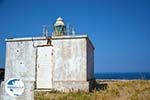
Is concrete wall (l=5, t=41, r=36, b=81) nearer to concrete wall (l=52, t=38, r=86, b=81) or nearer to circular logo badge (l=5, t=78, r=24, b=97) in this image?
concrete wall (l=52, t=38, r=86, b=81)

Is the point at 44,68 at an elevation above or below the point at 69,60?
below

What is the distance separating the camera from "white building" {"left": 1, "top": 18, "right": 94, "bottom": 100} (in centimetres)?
1423

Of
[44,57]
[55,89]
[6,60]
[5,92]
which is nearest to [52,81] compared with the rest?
[55,89]

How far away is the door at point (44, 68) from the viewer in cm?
1459

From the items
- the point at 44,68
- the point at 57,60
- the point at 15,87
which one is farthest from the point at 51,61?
the point at 15,87

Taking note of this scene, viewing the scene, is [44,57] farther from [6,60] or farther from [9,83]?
[9,83]

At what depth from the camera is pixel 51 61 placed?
14.7 meters

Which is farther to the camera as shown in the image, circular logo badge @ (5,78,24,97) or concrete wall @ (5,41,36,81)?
concrete wall @ (5,41,36,81)

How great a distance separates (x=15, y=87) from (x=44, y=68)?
5611 mm

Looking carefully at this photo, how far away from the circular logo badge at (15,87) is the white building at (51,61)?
4.67 metres

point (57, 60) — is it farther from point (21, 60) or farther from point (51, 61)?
point (21, 60)

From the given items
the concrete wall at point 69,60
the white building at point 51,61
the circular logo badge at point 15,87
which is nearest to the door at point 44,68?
the white building at point 51,61

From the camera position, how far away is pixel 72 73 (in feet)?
46.9

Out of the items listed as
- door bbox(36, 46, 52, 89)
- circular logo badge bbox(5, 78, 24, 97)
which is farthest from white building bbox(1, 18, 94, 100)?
circular logo badge bbox(5, 78, 24, 97)
